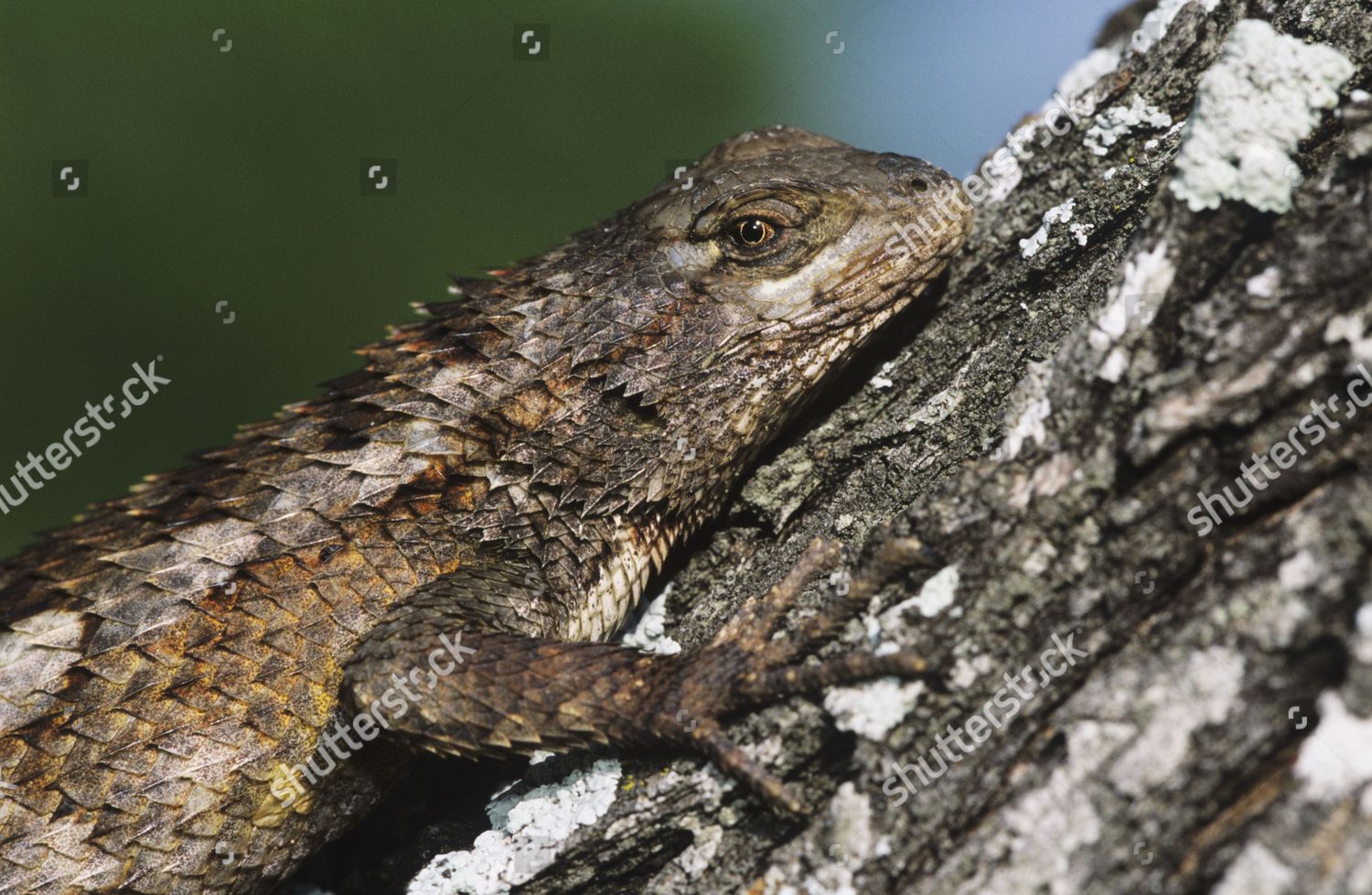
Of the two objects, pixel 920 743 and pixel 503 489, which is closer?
pixel 920 743

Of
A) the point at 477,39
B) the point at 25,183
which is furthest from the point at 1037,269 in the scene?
the point at 25,183

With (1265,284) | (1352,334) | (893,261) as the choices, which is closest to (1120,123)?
(893,261)

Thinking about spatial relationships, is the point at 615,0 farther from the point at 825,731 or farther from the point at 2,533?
the point at 825,731

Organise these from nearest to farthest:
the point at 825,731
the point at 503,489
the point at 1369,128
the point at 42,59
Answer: the point at 1369,128
the point at 825,731
the point at 503,489
the point at 42,59

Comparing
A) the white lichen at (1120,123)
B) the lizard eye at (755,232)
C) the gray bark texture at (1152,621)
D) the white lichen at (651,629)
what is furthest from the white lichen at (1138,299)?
Answer: the white lichen at (651,629)

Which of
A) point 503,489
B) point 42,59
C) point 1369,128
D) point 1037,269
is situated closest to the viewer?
point 1369,128

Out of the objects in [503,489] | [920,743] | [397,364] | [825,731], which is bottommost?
[920,743]
